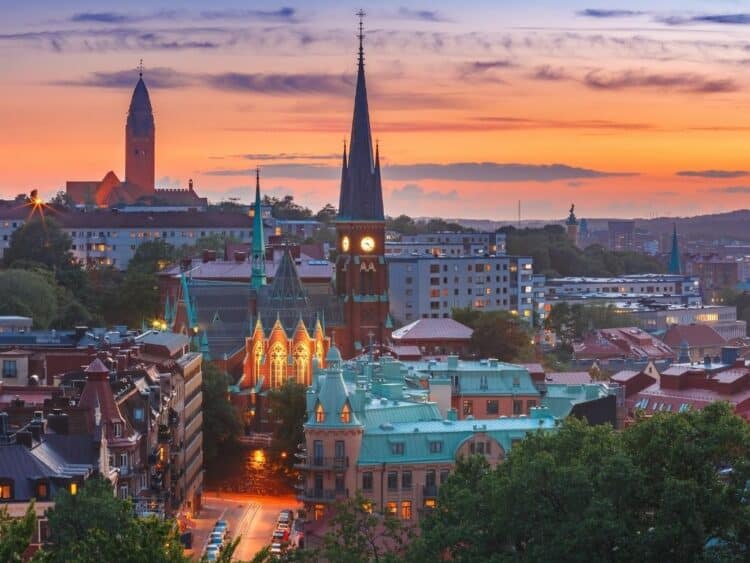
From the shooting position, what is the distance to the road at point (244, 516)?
10362cm

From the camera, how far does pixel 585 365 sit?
190m

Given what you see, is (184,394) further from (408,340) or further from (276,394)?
(408,340)

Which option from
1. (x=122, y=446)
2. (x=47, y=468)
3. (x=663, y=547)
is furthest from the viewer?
(x=122, y=446)

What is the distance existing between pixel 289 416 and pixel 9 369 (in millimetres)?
21210

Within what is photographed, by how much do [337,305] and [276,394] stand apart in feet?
122

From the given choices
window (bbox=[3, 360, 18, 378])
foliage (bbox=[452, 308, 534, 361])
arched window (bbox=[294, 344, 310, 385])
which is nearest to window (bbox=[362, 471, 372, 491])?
window (bbox=[3, 360, 18, 378])

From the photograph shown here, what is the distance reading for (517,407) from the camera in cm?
12106

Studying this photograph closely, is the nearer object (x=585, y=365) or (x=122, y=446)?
(x=122, y=446)

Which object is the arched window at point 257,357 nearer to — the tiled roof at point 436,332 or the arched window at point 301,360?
the arched window at point 301,360

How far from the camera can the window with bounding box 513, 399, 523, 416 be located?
121 metres

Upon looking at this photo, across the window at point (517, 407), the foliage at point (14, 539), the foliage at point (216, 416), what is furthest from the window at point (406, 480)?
the foliage at point (14, 539)

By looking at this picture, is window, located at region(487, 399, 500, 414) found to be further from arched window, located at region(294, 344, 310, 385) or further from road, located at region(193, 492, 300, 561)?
arched window, located at region(294, 344, 310, 385)

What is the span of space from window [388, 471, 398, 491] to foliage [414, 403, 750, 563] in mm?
20042

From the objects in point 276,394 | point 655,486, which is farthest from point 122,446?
point 276,394
